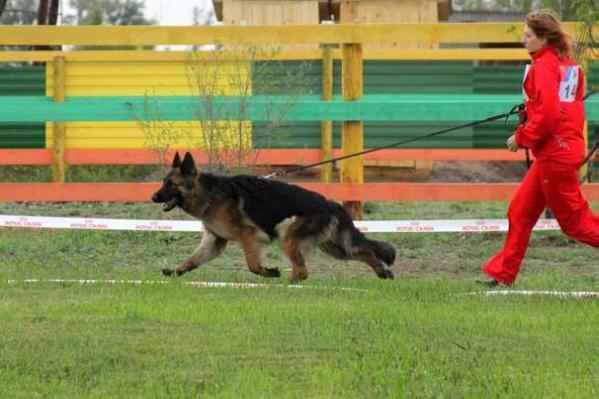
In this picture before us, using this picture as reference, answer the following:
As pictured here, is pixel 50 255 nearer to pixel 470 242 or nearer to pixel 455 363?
pixel 470 242

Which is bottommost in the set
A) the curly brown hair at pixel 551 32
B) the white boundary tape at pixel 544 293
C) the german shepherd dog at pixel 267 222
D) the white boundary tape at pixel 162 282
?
the white boundary tape at pixel 544 293

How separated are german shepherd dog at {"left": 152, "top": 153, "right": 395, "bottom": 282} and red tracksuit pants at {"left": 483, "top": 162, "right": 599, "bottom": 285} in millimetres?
1065

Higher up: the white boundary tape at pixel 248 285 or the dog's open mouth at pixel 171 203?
the dog's open mouth at pixel 171 203

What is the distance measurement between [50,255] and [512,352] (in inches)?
223

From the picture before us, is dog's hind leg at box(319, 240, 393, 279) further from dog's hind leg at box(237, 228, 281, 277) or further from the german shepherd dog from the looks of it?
dog's hind leg at box(237, 228, 281, 277)

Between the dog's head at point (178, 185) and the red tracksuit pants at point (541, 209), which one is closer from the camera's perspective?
the red tracksuit pants at point (541, 209)

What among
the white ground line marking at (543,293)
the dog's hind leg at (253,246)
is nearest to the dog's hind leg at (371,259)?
the dog's hind leg at (253,246)

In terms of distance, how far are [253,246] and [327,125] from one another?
6.38 meters

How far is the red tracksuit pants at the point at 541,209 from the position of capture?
8227 mm

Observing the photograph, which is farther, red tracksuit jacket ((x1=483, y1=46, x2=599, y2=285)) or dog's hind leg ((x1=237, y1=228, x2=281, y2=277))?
dog's hind leg ((x1=237, y1=228, x2=281, y2=277))

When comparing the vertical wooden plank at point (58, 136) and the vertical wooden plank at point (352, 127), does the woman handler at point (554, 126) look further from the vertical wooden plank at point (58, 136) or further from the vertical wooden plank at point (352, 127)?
the vertical wooden plank at point (58, 136)

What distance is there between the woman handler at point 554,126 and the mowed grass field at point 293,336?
0.65 meters

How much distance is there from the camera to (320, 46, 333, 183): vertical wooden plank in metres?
15.4

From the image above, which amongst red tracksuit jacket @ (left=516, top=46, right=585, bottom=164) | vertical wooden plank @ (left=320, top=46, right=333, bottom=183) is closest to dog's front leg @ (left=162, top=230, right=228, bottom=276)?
red tracksuit jacket @ (left=516, top=46, right=585, bottom=164)
